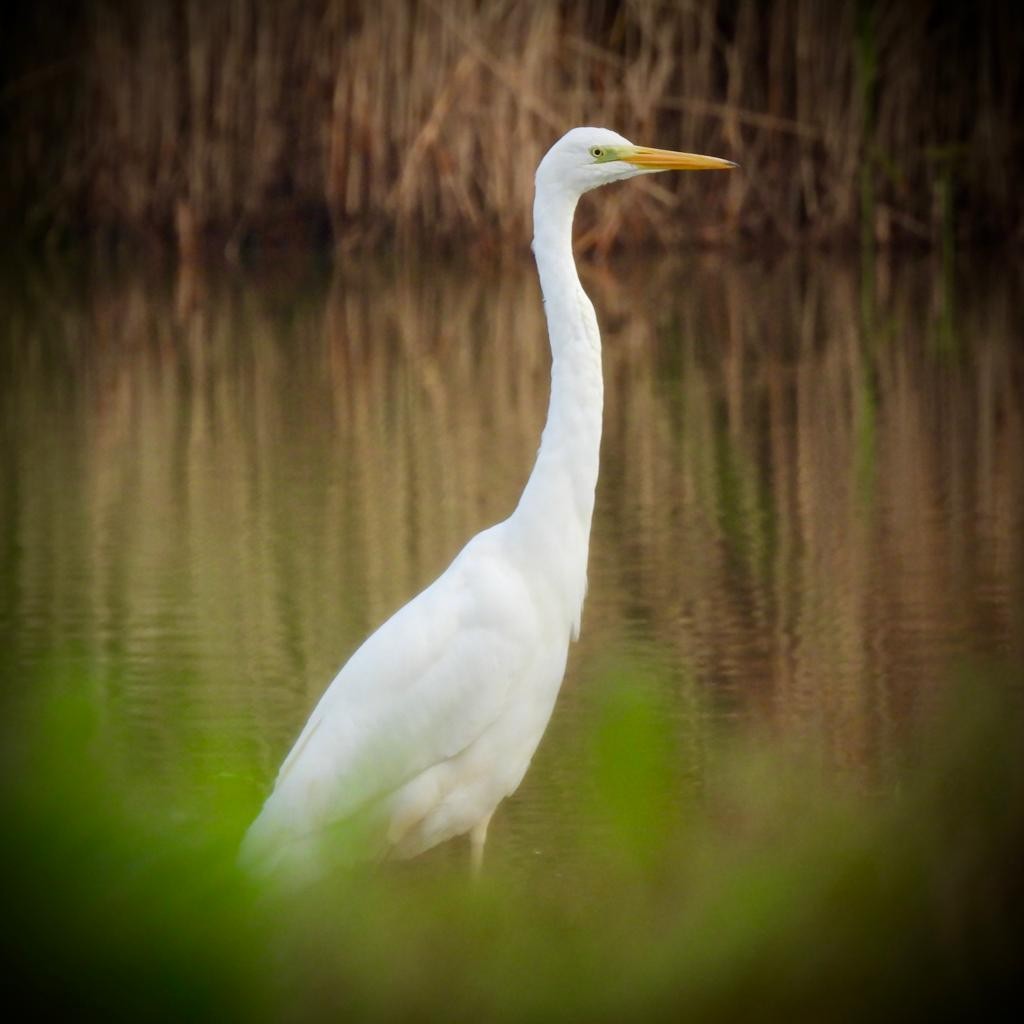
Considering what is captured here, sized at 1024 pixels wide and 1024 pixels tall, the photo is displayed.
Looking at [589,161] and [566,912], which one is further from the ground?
[589,161]

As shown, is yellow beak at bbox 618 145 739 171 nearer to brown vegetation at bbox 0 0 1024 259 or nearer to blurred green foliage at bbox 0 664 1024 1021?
blurred green foliage at bbox 0 664 1024 1021

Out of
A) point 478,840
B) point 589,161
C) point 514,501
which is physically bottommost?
point 478,840

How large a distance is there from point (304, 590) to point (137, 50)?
8.39 m

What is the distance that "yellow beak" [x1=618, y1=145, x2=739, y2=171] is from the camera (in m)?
3.09

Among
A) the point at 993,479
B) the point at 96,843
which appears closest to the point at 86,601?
the point at 993,479

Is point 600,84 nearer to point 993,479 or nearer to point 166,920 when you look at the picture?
point 993,479

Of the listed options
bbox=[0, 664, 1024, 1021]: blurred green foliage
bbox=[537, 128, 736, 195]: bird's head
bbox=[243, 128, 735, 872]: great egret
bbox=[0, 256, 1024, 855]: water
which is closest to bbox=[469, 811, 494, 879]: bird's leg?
bbox=[243, 128, 735, 872]: great egret

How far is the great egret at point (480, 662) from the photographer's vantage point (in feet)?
8.66

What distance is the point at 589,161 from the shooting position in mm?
3027

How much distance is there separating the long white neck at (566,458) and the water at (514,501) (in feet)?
1.47

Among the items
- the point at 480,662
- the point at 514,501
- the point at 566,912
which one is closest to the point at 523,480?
the point at 514,501

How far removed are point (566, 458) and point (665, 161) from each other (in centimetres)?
54

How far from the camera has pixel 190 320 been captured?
33.4 ft

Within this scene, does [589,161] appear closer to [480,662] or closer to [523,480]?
[480,662]
